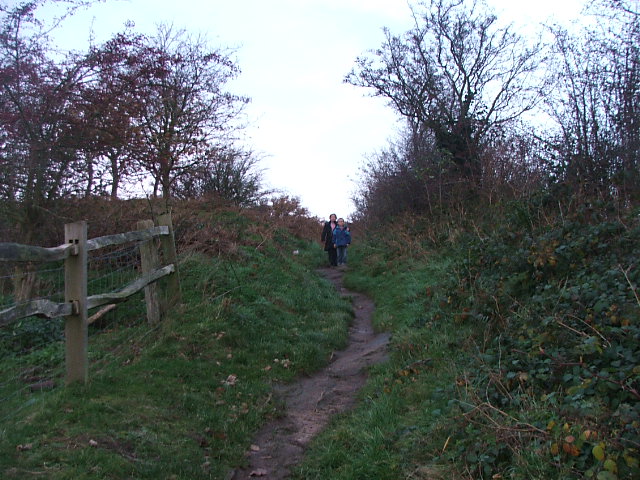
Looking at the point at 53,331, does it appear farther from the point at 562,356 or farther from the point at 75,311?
the point at 562,356

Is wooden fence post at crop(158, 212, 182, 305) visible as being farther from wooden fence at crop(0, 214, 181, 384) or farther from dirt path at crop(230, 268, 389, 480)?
dirt path at crop(230, 268, 389, 480)

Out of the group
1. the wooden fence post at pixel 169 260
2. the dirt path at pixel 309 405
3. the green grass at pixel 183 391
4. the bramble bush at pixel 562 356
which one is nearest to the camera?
the bramble bush at pixel 562 356

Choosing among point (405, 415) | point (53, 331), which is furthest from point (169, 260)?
point (405, 415)

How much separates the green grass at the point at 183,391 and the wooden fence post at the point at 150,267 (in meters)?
0.23

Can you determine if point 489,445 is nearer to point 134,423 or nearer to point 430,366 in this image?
point 430,366

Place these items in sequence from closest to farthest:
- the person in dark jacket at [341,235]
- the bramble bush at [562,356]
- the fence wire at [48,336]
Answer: the bramble bush at [562,356], the fence wire at [48,336], the person in dark jacket at [341,235]

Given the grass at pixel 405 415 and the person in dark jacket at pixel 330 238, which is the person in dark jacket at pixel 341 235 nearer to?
the person in dark jacket at pixel 330 238

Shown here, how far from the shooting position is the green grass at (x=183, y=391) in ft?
13.5

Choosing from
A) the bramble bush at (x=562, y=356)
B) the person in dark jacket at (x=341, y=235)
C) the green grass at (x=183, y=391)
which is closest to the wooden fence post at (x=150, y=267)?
the green grass at (x=183, y=391)

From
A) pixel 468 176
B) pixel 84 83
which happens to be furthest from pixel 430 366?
pixel 468 176

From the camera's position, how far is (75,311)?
5395 millimetres

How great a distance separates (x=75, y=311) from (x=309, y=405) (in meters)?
2.64

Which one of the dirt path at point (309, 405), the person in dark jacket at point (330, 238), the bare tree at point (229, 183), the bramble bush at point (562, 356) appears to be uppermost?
the bare tree at point (229, 183)

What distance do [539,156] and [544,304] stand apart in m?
6.48
